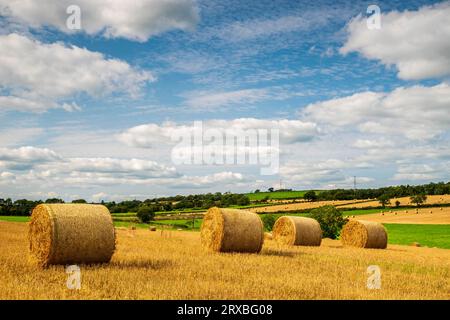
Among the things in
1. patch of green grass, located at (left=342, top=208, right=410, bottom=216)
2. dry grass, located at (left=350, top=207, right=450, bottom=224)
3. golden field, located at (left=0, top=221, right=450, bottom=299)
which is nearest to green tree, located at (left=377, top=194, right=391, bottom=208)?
patch of green grass, located at (left=342, top=208, right=410, bottom=216)

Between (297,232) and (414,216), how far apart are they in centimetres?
4416

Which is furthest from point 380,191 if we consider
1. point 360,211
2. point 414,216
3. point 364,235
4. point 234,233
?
point 234,233

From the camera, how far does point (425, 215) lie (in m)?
64.4

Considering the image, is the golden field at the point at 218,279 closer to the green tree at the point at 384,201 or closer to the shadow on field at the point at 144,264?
the shadow on field at the point at 144,264

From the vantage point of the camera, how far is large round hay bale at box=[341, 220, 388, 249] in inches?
1123

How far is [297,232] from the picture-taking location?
26172 millimetres

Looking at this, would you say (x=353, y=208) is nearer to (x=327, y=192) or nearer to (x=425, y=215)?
(x=425, y=215)

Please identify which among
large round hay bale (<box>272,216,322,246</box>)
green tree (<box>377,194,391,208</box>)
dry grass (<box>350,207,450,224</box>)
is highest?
green tree (<box>377,194,391,208</box>)

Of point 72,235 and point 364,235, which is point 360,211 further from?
point 72,235

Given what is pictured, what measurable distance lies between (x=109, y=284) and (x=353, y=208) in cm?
7026

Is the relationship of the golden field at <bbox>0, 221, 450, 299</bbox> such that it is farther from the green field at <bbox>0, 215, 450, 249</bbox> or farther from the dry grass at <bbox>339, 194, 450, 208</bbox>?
the dry grass at <bbox>339, 194, 450, 208</bbox>

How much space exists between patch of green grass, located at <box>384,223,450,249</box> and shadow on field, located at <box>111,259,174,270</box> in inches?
1066
